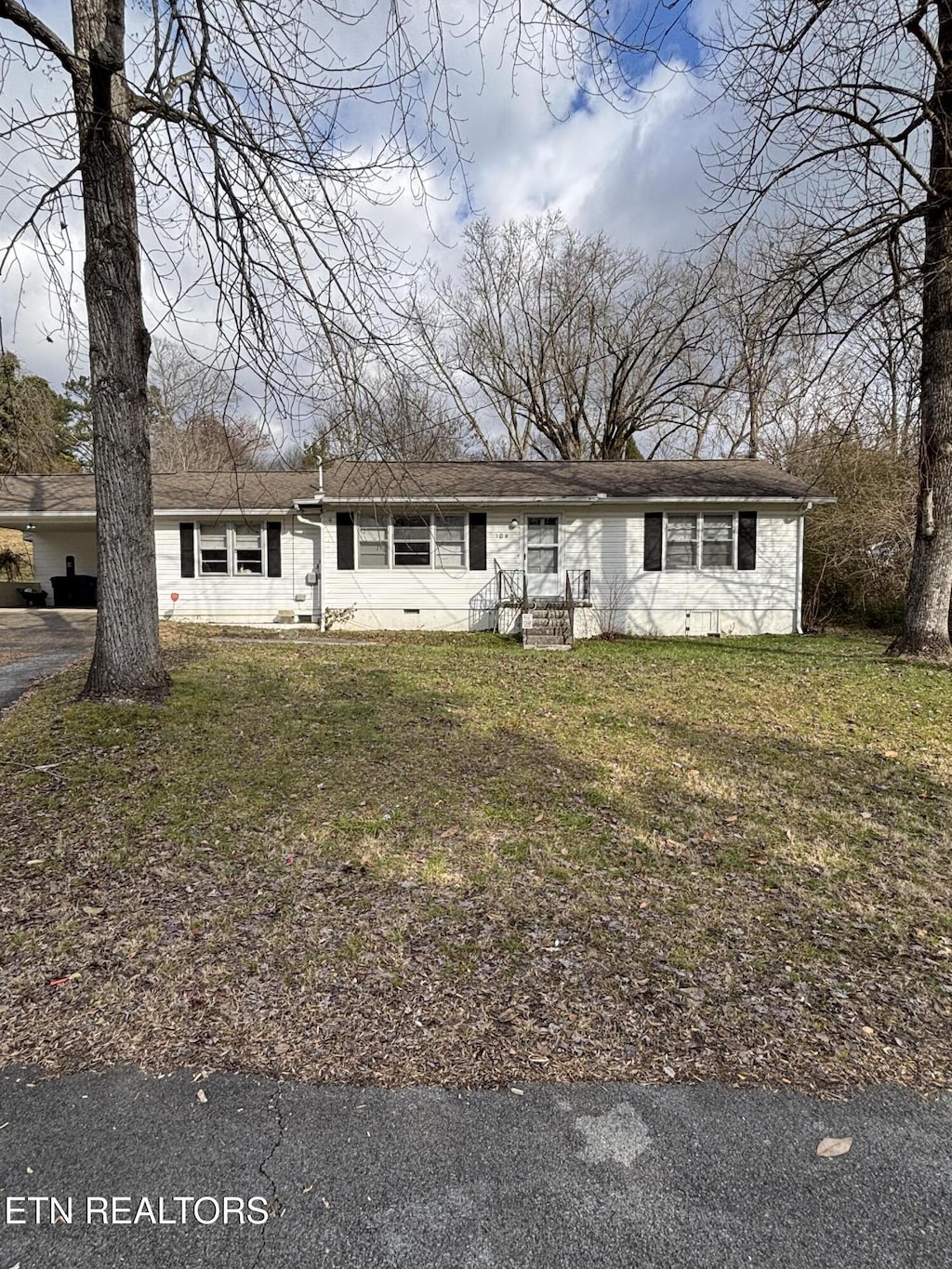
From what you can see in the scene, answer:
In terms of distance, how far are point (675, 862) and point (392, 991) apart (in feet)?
5.84

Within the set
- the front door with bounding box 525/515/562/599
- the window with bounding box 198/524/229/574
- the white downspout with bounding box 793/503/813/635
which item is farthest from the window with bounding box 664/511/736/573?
the window with bounding box 198/524/229/574

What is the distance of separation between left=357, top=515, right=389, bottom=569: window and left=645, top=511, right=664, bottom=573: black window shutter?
18.1 ft

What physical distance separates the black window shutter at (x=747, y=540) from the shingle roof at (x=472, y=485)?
1.92 ft

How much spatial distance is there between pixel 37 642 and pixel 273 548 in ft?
15.7

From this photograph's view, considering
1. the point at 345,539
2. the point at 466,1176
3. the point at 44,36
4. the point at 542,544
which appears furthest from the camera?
the point at 542,544

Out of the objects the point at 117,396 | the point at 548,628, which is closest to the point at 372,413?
the point at 117,396

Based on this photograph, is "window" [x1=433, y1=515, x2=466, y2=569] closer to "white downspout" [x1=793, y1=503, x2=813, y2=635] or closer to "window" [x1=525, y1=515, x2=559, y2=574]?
"window" [x1=525, y1=515, x2=559, y2=574]

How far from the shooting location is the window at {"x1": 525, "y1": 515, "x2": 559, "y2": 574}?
13.6m

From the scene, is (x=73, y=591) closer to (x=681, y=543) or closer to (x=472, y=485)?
(x=472, y=485)

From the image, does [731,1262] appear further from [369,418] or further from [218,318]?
[218,318]

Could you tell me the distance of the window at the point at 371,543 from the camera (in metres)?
13.4

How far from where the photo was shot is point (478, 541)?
1348 cm

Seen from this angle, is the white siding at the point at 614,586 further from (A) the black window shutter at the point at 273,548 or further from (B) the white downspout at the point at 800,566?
(A) the black window shutter at the point at 273,548

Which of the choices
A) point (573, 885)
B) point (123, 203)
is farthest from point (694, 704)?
point (123, 203)
